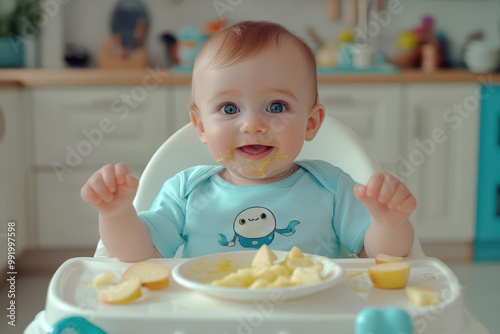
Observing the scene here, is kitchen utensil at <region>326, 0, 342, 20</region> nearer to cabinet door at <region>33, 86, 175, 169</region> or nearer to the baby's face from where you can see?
cabinet door at <region>33, 86, 175, 169</region>

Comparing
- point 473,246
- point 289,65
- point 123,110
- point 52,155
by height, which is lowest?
point 473,246

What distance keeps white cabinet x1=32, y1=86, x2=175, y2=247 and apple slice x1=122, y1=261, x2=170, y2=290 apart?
1.96m

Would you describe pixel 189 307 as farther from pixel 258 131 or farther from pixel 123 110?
pixel 123 110

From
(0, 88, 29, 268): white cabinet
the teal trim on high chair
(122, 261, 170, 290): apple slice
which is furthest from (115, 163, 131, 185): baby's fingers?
the teal trim on high chair

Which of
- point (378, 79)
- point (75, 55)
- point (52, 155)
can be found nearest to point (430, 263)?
point (378, 79)

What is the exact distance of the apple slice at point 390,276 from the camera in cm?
75

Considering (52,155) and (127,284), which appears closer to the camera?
(127,284)

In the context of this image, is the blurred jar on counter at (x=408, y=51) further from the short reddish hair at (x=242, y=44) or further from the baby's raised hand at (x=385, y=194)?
the baby's raised hand at (x=385, y=194)

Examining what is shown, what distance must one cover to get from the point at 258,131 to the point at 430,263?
309 millimetres

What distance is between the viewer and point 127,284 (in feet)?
2.40

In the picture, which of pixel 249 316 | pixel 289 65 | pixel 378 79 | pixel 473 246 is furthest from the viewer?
pixel 473 246

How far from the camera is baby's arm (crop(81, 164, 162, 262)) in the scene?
0.83 meters

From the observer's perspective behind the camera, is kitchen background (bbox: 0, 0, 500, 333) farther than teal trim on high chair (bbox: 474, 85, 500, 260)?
No

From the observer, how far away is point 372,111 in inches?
109
